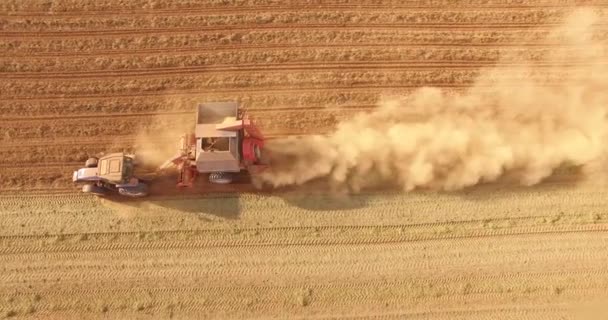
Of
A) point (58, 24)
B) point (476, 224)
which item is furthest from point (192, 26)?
point (476, 224)

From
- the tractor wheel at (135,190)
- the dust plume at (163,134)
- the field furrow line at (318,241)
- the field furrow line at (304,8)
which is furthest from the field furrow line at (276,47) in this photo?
the field furrow line at (318,241)

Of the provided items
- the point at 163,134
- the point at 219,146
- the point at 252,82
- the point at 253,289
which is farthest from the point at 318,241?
the point at 163,134

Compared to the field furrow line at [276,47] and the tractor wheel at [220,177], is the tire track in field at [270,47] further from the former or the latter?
the tractor wheel at [220,177]

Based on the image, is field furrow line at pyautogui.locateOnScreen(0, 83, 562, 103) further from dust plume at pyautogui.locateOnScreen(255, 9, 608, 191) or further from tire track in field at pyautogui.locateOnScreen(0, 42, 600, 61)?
tire track in field at pyautogui.locateOnScreen(0, 42, 600, 61)

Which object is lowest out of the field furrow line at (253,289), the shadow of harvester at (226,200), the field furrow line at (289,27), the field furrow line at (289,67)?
the field furrow line at (253,289)

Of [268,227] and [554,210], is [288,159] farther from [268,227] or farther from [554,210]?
[554,210]

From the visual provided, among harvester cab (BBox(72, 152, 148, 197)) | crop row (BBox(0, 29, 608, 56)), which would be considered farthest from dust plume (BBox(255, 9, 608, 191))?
harvester cab (BBox(72, 152, 148, 197))
